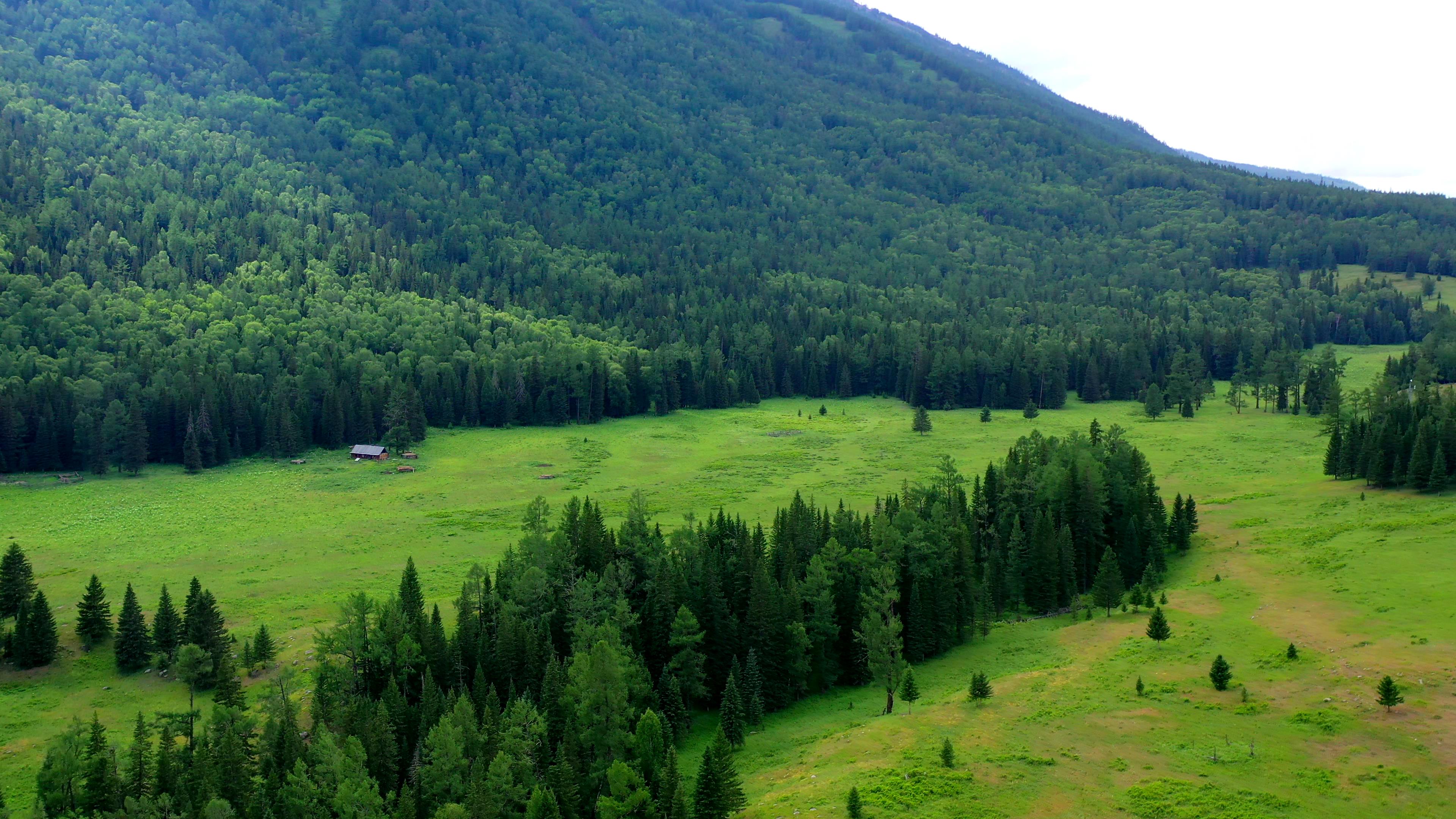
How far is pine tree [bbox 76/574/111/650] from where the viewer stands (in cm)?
8125

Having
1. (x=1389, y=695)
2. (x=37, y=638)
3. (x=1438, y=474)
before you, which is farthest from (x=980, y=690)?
(x=37, y=638)

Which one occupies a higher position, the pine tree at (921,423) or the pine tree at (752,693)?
the pine tree at (921,423)

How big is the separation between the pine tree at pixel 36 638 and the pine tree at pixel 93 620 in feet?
7.61

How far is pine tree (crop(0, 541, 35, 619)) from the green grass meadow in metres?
4.95

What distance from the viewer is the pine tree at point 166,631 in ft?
258

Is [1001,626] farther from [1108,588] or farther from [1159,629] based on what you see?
[1159,629]

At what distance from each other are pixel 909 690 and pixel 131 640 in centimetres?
5668

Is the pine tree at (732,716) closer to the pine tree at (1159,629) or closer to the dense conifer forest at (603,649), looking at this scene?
the dense conifer forest at (603,649)

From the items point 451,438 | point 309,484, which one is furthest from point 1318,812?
point 451,438

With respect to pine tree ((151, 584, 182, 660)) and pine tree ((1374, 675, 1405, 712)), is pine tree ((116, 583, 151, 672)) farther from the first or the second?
pine tree ((1374, 675, 1405, 712))

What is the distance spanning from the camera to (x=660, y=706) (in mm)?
73062

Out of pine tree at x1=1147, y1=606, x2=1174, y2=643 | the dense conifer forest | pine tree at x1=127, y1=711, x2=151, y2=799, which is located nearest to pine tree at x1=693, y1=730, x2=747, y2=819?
the dense conifer forest

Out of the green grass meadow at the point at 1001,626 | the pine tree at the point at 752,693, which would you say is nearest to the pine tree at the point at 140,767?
the green grass meadow at the point at 1001,626

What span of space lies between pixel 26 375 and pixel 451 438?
62.1 metres
